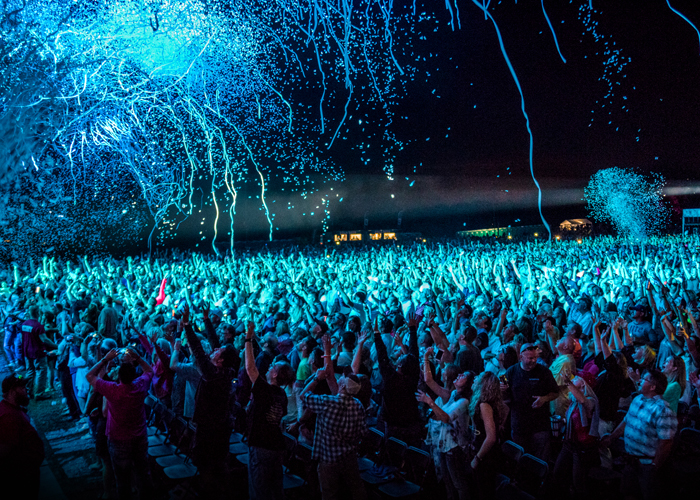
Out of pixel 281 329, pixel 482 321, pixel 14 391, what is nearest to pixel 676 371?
pixel 482 321

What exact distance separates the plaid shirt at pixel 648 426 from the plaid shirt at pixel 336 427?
1.91 metres

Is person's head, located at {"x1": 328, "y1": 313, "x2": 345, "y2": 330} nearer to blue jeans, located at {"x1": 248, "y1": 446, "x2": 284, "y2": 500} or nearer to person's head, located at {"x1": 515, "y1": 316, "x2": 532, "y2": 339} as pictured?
person's head, located at {"x1": 515, "y1": 316, "x2": 532, "y2": 339}

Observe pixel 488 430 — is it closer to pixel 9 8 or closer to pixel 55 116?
pixel 9 8

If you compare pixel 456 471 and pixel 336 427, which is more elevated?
pixel 336 427

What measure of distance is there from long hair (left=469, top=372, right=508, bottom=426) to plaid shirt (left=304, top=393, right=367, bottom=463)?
2.87 ft

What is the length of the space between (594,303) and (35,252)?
25.8 meters

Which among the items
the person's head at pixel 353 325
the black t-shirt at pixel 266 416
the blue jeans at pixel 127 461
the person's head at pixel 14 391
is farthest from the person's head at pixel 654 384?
the person's head at pixel 14 391

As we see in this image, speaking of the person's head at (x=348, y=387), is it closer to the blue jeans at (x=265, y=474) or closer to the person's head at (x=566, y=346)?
the blue jeans at (x=265, y=474)

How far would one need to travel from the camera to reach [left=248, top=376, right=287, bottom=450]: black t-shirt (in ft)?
13.6

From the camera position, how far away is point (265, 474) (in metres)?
Result: 4.12

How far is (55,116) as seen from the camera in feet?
46.1

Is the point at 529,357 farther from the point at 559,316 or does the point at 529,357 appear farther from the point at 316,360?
the point at 559,316

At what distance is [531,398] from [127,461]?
10.5 ft

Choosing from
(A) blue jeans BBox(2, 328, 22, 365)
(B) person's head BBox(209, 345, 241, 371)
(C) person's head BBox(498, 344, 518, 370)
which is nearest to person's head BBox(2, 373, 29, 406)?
(B) person's head BBox(209, 345, 241, 371)
